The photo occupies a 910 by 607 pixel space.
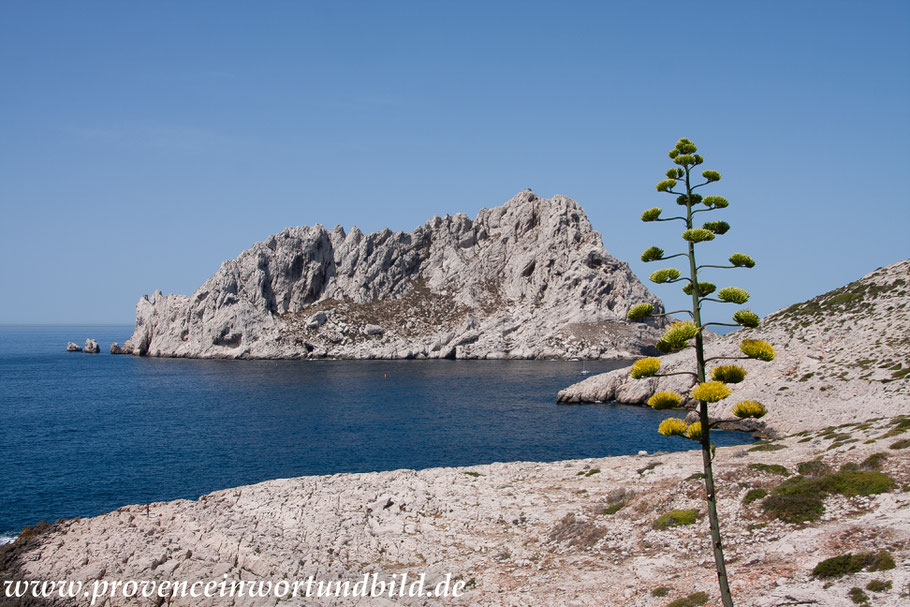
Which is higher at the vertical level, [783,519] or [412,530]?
[783,519]

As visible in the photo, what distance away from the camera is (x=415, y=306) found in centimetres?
19388

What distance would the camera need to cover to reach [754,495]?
2852 cm

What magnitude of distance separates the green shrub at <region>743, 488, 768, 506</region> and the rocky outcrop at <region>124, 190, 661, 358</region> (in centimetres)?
13618

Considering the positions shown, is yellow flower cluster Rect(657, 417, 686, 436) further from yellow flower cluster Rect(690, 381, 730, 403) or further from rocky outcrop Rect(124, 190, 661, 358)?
rocky outcrop Rect(124, 190, 661, 358)

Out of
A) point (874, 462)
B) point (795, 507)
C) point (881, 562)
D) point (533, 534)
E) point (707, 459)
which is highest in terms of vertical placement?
point (707, 459)

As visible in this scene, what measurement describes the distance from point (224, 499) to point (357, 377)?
297 feet

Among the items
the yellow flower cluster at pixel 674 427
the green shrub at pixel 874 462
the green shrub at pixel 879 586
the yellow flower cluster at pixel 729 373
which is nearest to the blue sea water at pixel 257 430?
the green shrub at pixel 874 462

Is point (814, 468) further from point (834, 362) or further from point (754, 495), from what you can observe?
point (834, 362)

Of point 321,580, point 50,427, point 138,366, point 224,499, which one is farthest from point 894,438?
point 138,366

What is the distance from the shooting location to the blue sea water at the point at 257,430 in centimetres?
5184

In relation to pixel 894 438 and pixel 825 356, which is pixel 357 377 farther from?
pixel 894 438

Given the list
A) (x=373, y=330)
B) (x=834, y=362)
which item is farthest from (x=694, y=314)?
(x=373, y=330)

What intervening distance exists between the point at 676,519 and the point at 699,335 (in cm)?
1747

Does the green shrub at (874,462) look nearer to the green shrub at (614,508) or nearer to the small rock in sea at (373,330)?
the green shrub at (614,508)
